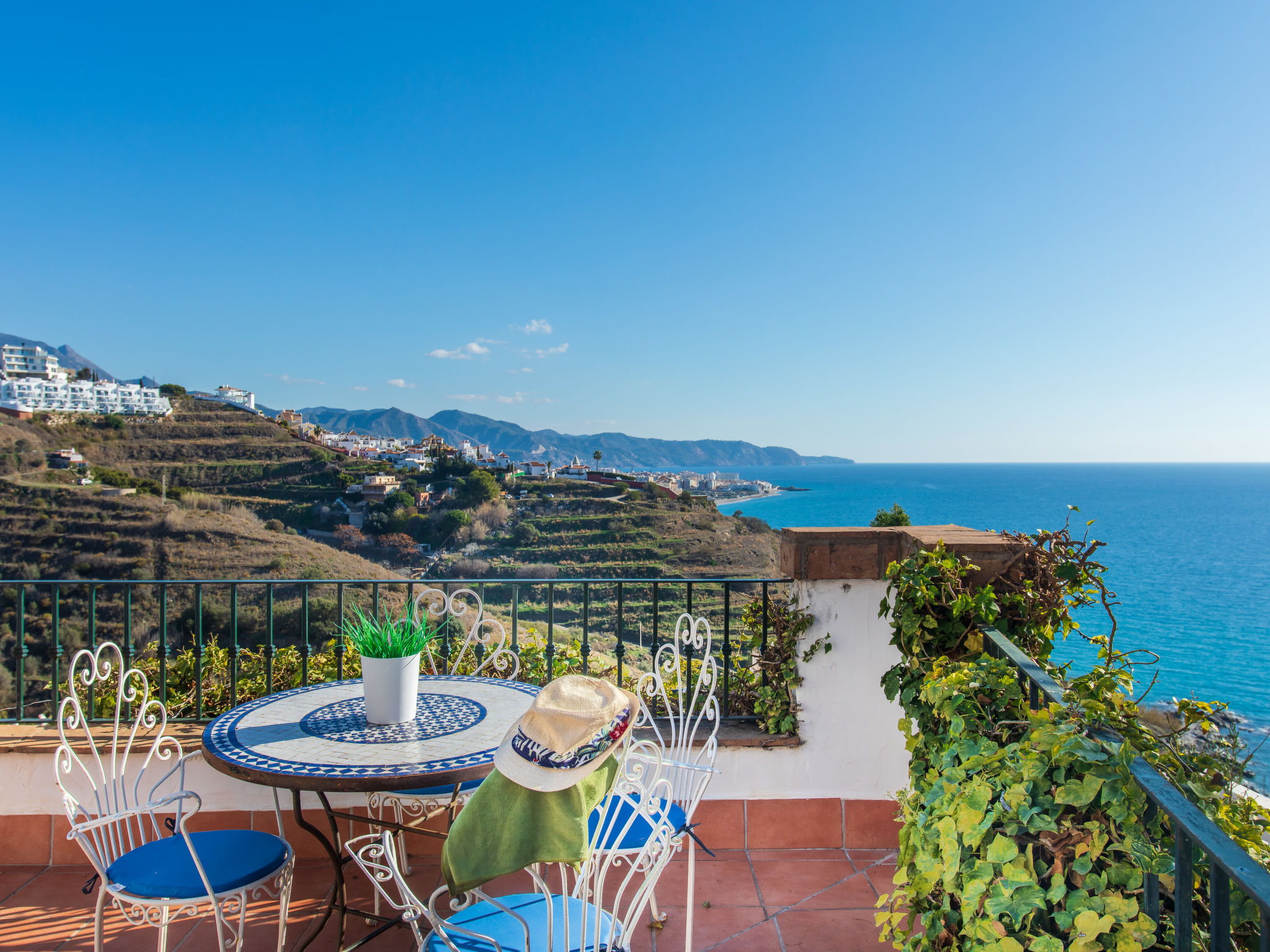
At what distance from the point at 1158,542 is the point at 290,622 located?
58.8 meters

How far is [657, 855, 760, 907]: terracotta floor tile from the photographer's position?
2238mm

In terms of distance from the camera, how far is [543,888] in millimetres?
1066

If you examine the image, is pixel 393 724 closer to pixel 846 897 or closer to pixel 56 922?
pixel 56 922

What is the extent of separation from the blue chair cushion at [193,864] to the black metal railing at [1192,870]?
181 cm

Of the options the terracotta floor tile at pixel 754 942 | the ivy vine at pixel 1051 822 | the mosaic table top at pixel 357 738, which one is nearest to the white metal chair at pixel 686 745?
the terracotta floor tile at pixel 754 942

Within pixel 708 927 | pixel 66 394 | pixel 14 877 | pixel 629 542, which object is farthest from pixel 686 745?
pixel 66 394

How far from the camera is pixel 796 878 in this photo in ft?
7.77

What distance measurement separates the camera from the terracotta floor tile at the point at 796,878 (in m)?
2.26

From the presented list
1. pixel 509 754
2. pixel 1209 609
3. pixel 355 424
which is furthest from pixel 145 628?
pixel 1209 609

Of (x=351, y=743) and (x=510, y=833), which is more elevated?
(x=510, y=833)

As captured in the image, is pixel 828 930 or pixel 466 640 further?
pixel 466 640

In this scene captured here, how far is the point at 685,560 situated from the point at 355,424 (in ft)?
57.4

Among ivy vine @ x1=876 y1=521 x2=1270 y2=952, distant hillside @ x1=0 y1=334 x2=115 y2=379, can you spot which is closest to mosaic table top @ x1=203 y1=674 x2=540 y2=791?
ivy vine @ x1=876 y1=521 x2=1270 y2=952

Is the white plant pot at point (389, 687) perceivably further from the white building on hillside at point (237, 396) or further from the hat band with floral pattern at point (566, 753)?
the white building on hillside at point (237, 396)
